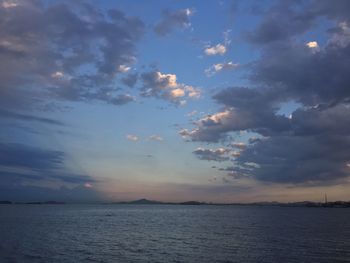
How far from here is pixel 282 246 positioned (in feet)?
183

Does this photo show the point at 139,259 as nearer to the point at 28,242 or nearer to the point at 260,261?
the point at 260,261

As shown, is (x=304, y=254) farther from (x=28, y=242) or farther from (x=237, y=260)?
(x=28, y=242)

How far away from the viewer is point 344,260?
43.3 metres

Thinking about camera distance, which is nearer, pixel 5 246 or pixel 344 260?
pixel 344 260

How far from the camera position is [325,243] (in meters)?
59.8

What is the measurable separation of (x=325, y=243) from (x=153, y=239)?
27064 millimetres

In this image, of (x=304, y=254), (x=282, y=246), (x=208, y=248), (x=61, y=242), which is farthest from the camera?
(x=61, y=242)

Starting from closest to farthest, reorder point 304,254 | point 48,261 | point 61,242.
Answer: point 48,261
point 304,254
point 61,242

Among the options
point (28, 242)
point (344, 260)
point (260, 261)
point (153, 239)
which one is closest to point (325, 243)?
point (344, 260)

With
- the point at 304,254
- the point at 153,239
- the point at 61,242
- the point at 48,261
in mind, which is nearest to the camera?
the point at 48,261

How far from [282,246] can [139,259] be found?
910 inches

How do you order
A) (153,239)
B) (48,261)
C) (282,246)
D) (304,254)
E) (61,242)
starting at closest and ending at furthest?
(48,261) → (304,254) → (282,246) → (61,242) → (153,239)

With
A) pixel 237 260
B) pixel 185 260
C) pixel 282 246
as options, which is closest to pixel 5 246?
pixel 185 260

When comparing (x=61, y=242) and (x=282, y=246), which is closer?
(x=282, y=246)
